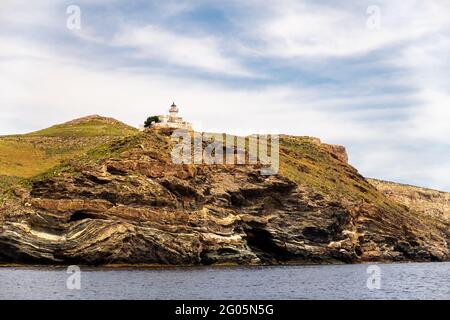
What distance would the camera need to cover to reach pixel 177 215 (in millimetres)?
106062

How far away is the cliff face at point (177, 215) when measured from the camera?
322 ft

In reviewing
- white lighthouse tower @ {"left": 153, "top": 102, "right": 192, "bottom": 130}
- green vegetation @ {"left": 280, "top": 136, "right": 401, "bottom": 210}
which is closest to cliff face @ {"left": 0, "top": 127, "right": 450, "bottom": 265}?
green vegetation @ {"left": 280, "top": 136, "right": 401, "bottom": 210}

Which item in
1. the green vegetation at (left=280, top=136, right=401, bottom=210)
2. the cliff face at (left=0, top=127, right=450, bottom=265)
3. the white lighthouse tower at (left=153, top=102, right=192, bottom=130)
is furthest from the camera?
the white lighthouse tower at (left=153, top=102, right=192, bottom=130)

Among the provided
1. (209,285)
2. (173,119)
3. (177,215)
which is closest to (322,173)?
(173,119)

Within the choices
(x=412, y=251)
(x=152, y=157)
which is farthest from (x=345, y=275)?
(x=412, y=251)

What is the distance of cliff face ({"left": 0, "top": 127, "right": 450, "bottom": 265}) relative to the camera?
98.2 m

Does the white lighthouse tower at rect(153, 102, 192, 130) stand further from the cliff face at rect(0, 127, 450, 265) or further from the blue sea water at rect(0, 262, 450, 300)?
the blue sea water at rect(0, 262, 450, 300)

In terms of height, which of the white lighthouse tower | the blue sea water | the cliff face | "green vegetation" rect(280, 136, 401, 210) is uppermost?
the white lighthouse tower

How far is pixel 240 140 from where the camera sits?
139 meters

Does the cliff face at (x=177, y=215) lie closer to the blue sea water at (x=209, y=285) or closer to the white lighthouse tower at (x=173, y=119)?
the blue sea water at (x=209, y=285)

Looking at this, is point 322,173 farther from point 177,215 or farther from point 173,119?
point 177,215

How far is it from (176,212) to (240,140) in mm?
35643
